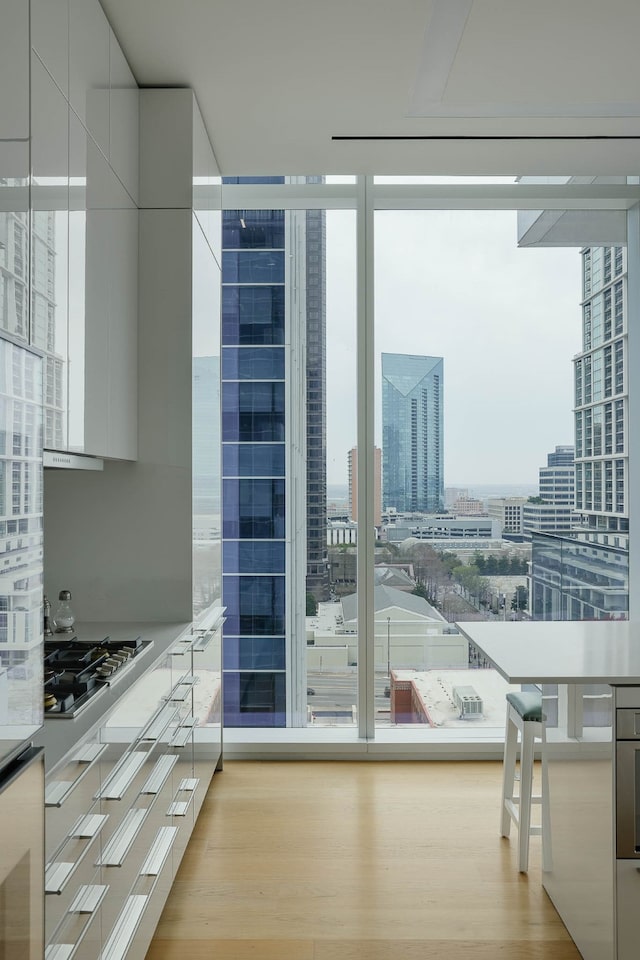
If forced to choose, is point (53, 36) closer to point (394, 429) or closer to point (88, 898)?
point (88, 898)

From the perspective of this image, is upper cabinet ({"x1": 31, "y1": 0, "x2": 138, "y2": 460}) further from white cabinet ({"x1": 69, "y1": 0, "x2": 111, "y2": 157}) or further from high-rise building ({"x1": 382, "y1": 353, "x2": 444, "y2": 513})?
high-rise building ({"x1": 382, "y1": 353, "x2": 444, "y2": 513})

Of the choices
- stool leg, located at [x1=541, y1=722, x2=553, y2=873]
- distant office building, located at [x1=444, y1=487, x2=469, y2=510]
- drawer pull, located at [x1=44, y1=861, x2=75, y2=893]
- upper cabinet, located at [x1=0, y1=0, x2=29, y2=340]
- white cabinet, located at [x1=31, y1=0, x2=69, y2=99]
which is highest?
white cabinet, located at [x1=31, y1=0, x2=69, y2=99]

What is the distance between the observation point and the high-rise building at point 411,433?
12.4 feet

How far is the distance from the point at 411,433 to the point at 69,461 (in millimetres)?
2016

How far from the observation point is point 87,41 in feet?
6.89

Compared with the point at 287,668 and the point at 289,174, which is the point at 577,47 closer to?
the point at 289,174

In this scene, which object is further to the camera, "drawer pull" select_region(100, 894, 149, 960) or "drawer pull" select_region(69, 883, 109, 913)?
"drawer pull" select_region(100, 894, 149, 960)

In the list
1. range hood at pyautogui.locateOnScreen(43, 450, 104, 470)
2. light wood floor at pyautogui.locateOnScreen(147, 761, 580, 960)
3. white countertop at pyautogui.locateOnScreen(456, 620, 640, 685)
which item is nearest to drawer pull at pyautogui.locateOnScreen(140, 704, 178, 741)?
light wood floor at pyautogui.locateOnScreen(147, 761, 580, 960)

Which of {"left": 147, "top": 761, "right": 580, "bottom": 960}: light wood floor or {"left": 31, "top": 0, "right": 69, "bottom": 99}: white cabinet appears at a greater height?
{"left": 31, "top": 0, "right": 69, "bottom": 99}: white cabinet

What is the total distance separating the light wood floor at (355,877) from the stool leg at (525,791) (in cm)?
8

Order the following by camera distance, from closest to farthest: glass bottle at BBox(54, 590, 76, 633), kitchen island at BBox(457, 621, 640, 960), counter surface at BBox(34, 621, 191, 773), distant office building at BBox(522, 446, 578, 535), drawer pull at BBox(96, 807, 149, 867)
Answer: counter surface at BBox(34, 621, 191, 773), drawer pull at BBox(96, 807, 149, 867), kitchen island at BBox(457, 621, 640, 960), glass bottle at BBox(54, 590, 76, 633), distant office building at BBox(522, 446, 578, 535)

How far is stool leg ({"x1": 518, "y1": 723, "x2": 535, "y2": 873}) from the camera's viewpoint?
2.52 m

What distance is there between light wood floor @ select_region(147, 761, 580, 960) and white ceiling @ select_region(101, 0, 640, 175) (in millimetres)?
2845

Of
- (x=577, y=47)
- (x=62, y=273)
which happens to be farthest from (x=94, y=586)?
(x=577, y=47)
